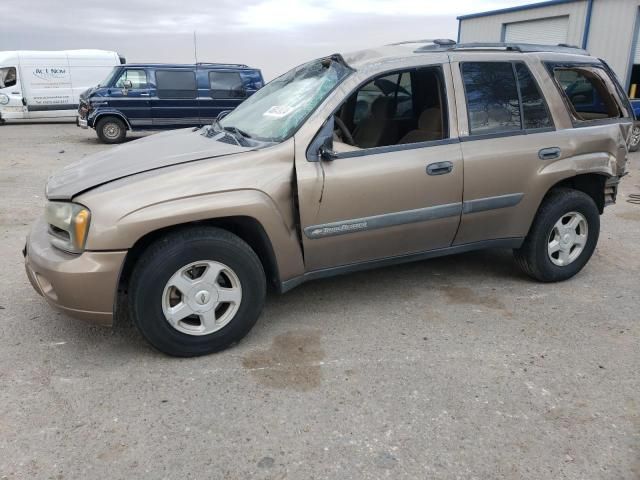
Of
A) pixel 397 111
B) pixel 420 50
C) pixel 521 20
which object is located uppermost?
pixel 521 20

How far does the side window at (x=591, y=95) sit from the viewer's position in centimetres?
426

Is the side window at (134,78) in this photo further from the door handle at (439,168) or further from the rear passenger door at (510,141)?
the door handle at (439,168)

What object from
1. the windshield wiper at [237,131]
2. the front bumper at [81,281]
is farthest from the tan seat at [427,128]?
A: the front bumper at [81,281]

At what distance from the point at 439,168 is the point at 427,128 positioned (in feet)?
1.70

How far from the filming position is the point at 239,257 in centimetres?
307

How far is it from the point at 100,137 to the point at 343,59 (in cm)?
1093

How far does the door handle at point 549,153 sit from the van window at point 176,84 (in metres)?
10.8

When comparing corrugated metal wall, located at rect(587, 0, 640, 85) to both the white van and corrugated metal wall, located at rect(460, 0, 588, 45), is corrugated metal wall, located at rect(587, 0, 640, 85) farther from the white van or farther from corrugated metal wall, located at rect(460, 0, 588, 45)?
the white van

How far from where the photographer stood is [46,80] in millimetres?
17438

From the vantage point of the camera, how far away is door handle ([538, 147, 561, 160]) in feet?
12.7

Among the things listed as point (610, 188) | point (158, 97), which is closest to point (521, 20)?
point (158, 97)

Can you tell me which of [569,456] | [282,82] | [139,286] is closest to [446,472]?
[569,456]

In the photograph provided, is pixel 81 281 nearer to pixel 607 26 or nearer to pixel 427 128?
pixel 427 128

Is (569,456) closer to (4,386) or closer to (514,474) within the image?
(514,474)
